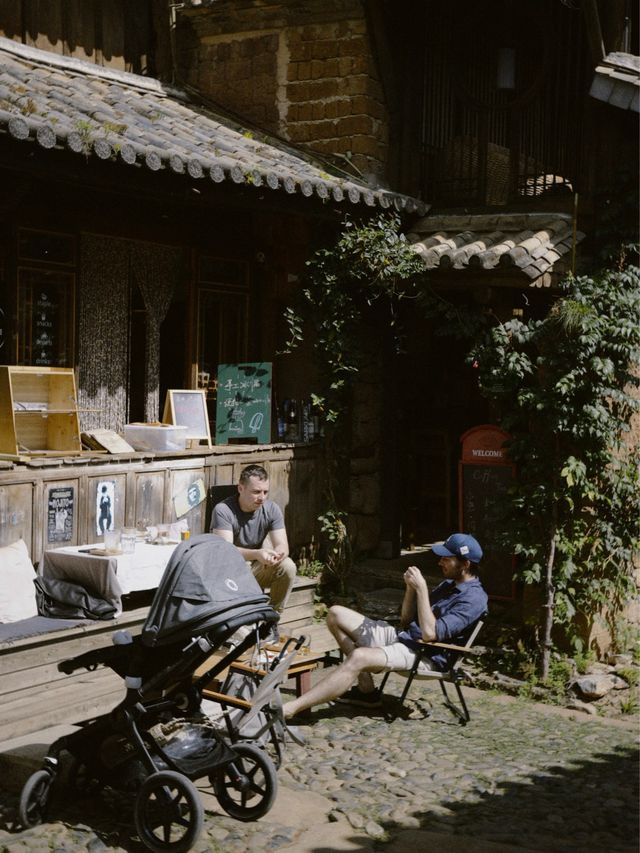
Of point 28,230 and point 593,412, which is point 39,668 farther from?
point 593,412

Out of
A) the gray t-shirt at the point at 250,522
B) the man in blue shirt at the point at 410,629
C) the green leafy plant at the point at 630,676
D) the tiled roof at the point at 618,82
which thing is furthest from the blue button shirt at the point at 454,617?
the tiled roof at the point at 618,82

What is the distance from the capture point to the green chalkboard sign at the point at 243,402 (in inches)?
401

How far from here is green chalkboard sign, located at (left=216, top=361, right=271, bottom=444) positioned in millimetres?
10195

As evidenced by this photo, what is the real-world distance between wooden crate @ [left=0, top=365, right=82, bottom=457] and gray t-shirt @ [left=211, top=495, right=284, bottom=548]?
1358mm

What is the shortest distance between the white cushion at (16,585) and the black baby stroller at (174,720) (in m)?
1.83

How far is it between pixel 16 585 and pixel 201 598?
2.51 m

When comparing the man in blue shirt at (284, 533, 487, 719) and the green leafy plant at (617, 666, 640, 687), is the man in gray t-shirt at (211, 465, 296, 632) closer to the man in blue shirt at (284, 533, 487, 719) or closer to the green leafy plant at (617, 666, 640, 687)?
the man in blue shirt at (284, 533, 487, 719)

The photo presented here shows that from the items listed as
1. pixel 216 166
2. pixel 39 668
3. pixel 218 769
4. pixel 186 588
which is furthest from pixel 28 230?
pixel 218 769

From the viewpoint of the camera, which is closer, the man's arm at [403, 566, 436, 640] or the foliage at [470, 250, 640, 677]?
the man's arm at [403, 566, 436, 640]

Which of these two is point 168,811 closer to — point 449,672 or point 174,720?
point 174,720

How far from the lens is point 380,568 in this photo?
10.7 m

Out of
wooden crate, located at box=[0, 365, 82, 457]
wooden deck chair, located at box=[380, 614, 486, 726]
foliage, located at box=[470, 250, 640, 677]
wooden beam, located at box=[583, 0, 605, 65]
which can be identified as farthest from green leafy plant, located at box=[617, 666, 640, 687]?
wooden beam, located at box=[583, 0, 605, 65]

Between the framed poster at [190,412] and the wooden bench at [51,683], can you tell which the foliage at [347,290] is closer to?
the framed poster at [190,412]

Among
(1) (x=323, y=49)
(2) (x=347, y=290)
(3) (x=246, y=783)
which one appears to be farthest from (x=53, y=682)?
(1) (x=323, y=49)
